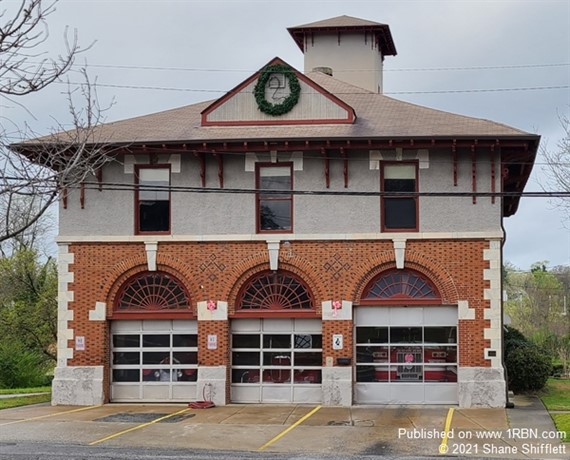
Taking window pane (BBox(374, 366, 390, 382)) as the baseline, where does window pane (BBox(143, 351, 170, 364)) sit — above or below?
above

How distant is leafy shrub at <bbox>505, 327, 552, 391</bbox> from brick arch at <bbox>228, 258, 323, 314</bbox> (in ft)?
20.0

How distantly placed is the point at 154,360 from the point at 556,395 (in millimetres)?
11534

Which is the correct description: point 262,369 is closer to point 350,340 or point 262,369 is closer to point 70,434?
point 350,340

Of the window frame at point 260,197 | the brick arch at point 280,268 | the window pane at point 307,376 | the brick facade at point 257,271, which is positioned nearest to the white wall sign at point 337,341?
the brick facade at point 257,271

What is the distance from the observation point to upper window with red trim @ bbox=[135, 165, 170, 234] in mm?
27188

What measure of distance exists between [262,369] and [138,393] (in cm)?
362

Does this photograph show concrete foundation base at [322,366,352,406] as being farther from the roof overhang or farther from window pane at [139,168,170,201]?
the roof overhang

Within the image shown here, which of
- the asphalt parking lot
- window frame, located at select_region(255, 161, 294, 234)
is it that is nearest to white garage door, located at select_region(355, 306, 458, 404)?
the asphalt parking lot

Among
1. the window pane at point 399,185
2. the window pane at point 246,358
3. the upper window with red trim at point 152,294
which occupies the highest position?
the window pane at point 399,185

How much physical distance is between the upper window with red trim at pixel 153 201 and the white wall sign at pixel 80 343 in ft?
11.1

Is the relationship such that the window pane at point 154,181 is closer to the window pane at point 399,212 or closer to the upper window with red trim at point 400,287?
the window pane at point 399,212

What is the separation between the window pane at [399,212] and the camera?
86.3 ft

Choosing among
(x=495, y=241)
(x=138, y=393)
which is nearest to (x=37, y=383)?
(x=138, y=393)

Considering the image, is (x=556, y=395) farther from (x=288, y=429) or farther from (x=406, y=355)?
(x=288, y=429)
